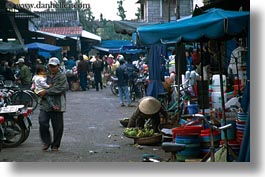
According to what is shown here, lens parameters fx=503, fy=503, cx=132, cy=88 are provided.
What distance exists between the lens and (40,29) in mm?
20656

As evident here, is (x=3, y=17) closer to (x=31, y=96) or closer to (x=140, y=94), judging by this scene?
(x=31, y=96)

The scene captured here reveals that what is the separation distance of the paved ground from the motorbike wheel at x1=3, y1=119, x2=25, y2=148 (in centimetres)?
13

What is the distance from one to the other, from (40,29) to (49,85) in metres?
13.4

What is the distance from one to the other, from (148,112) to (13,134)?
7.63ft

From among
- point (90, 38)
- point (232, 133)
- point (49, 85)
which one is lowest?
point (232, 133)

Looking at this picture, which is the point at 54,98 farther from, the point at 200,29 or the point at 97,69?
the point at 97,69

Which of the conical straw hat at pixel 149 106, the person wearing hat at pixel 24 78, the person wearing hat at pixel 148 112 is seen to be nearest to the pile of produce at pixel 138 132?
the person wearing hat at pixel 148 112

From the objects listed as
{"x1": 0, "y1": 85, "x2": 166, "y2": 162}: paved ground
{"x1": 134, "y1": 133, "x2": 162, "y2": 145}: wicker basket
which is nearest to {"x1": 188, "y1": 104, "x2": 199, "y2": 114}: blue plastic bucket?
{"x1": 134, "y1": 133, "x2": 162, "y2": 145}: wicker basket

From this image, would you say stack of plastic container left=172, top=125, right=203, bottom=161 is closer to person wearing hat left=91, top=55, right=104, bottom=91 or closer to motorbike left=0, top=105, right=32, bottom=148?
motorbike left=0, top=105, right=32, bottom=148

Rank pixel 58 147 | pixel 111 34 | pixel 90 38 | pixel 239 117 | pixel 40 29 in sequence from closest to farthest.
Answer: pixel 239 117, pixel 58 147, pixel 40 29, pixel 90 38, pixel 111 34

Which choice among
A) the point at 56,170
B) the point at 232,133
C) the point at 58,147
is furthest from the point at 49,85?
the point at 232,133

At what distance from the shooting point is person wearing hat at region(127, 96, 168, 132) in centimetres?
875

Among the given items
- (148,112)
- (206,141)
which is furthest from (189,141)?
(148,112)

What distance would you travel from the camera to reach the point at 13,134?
847cm
